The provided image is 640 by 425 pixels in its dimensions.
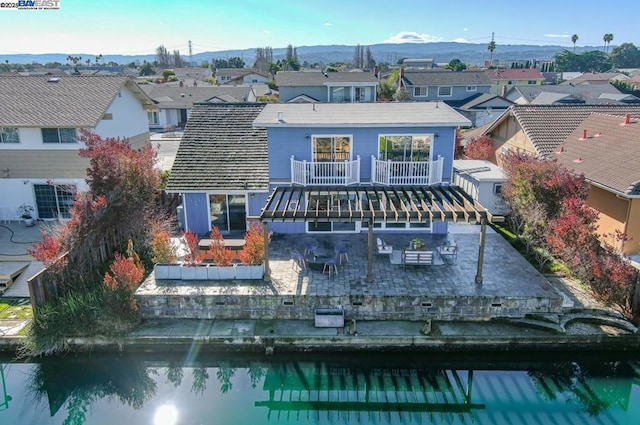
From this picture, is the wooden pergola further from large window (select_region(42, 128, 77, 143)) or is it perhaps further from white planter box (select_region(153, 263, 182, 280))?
large window (select_region(42, 128, 77, 143))

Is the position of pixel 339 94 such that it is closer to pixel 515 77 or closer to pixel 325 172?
pixel 325 172

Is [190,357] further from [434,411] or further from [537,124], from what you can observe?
[537,124]

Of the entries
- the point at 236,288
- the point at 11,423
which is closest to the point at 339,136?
the point at 236,288

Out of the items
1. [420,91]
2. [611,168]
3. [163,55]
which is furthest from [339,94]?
[163,55]

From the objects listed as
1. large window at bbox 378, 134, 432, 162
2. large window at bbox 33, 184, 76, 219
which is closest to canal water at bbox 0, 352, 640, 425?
large window at bbox 378, 134, 432, 162

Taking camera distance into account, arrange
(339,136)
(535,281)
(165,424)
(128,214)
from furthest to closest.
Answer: (339,136)
(128,214)
(535,281)
(165,424)

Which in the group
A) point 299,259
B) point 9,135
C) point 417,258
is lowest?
point 299,259

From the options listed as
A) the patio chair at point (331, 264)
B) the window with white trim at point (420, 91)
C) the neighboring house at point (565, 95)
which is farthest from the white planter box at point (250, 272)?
the window with white trim at point (420, 91)
